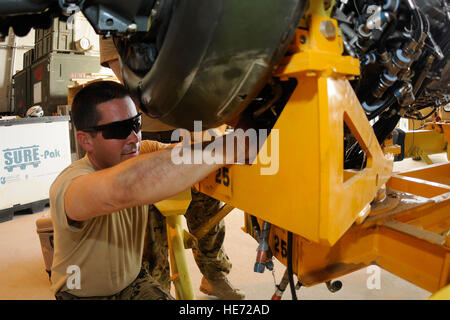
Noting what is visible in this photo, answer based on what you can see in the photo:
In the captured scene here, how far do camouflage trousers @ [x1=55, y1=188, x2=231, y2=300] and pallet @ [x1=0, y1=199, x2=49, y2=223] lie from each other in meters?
2.13

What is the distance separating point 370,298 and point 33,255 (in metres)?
2.46

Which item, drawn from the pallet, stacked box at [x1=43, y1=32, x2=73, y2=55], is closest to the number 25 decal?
the pallet

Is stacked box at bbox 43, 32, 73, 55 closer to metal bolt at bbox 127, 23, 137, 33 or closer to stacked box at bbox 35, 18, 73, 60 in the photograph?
Result: stacked box at bbox 35, 18, 73, 60

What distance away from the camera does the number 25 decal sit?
0.99 metres

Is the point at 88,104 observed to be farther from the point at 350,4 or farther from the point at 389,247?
the point at 389,247

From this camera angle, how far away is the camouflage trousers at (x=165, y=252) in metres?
1.47

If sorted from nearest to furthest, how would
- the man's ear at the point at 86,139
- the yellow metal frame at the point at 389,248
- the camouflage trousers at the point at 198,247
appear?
the yellow metal frame at the point at 389,248
the man's ear at the point at 86,139
the camouflage trousers at the point at 198,247

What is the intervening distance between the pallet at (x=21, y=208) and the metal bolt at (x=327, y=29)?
3.62 metres

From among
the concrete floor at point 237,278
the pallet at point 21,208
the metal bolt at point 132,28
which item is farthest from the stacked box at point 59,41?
the metal bolt at point 132,28

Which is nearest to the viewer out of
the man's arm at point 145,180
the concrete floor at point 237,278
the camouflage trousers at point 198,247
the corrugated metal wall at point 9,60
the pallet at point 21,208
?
the man's arm at point 145,180

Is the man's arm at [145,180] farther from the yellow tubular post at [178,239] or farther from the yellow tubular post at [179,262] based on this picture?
the yellow tubular post at [179,262]

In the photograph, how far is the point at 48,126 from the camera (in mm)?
3621

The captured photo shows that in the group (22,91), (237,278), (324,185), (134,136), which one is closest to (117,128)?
(134,136)

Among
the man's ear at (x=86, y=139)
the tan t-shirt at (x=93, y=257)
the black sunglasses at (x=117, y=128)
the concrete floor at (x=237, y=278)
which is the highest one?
the black sunglasses at (x=117, y=128)
